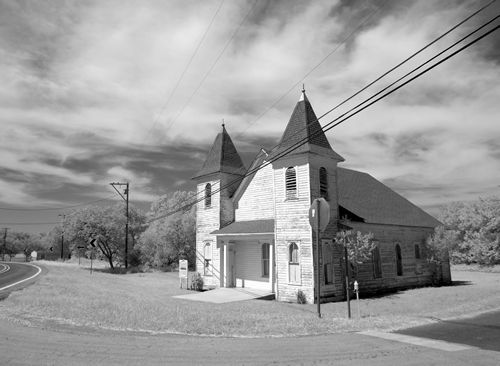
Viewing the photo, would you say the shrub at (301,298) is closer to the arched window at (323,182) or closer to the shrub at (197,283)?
the arched window at (323,182)

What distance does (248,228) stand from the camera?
2333cm

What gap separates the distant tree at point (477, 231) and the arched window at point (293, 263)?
1400cm

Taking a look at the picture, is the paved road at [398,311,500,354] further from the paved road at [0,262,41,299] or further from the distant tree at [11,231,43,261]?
the distant tree at [11,231,43,261]

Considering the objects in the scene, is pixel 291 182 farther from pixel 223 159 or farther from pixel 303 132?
pixel 223 159

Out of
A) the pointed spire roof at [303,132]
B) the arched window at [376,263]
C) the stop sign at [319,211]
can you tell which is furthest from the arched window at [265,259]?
the stop sign at [319,211]

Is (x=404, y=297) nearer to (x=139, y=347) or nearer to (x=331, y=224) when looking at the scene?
(x=331, y=224)

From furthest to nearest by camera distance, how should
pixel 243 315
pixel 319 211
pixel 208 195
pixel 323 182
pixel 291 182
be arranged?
pixel 208 195 → pixel 323 182 → pixel 291 182 → pixel 319 211 → pixel 243 315

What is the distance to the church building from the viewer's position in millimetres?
20375

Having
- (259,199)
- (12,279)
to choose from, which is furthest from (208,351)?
(12,279)

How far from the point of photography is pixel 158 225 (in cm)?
5009

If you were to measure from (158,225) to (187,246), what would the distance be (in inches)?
240

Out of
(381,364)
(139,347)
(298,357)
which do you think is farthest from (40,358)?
(381,364)

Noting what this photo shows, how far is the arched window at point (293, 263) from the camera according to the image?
65.9 feet

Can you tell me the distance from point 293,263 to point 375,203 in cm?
1072
